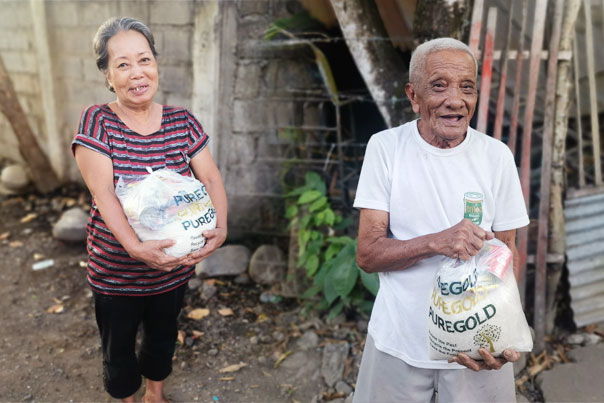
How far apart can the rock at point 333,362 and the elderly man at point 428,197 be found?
1290mm

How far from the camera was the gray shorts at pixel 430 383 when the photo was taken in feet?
6.49

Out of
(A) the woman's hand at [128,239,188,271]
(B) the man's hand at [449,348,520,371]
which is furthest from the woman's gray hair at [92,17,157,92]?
(B) the man's hand at [449,348,520,371]

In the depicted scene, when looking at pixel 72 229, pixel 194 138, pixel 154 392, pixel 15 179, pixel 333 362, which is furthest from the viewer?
pixel 15 179

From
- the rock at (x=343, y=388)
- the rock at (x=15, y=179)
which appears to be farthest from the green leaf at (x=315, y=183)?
the rock at (x=15, y=179)

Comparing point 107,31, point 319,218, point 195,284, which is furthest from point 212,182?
point 195,284

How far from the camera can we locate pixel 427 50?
191 centimetres

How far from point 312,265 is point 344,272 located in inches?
13.0

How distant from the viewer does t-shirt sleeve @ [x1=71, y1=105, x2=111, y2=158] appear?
2.11 metres

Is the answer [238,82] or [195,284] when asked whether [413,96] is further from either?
[195,284]

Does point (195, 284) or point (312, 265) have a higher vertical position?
point (312, 265)

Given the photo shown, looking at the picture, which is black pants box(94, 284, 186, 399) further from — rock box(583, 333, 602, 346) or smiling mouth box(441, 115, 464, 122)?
rock box(583, 333, 602, 346)

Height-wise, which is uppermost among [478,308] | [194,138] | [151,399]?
[194,138]

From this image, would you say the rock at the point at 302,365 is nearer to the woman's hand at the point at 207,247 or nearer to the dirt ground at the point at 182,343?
the dirt ground at the point at 182,343

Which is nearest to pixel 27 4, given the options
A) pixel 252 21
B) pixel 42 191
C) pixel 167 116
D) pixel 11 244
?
pixel 42 191
